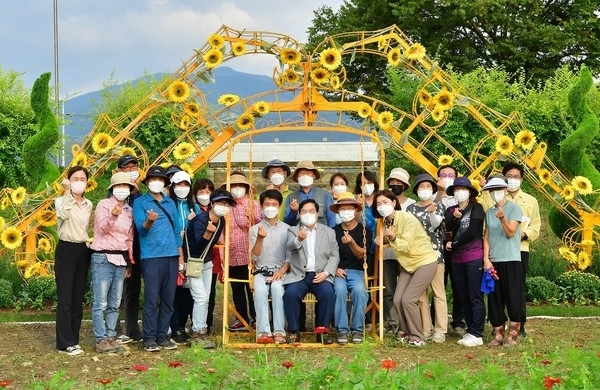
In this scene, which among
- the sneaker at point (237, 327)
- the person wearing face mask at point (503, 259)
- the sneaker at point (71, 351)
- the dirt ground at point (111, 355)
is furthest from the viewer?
the sneaker at point (237, 327)

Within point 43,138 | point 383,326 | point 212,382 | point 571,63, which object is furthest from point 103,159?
point 571,63

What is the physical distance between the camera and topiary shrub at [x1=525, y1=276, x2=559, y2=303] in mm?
10172

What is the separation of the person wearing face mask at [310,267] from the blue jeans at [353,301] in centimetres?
7

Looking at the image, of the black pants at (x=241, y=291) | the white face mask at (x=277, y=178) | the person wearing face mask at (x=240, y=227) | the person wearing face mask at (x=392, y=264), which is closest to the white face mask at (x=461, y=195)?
the person wearing face mask at (x=392, y=264)

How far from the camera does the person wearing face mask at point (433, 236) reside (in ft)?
25.8

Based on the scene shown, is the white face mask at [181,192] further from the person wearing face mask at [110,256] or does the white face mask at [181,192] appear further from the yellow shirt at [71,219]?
the yellow shirt at [71,219]

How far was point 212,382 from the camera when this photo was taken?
4355 millimetres

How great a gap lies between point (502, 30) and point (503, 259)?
18286 mm

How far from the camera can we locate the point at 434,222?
25.7 ft

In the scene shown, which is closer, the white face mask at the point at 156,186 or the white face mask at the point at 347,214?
the white face mask at the point at 156,186

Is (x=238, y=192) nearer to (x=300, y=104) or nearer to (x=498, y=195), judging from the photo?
(x=300, y=104)

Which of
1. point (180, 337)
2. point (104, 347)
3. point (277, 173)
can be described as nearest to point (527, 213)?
point (277, 173)

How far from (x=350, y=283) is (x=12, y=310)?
13.4 ft

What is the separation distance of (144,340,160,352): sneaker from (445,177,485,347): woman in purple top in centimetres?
262
